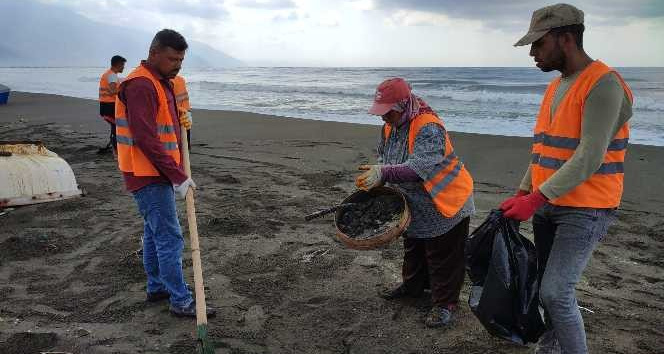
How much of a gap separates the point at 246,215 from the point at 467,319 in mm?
2813

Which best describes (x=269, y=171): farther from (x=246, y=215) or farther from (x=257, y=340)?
(x=257, y=340)

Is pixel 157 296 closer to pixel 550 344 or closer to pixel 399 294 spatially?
pixel 399 294

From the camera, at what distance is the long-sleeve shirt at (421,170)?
9.27 ft

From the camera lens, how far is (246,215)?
5426 mm

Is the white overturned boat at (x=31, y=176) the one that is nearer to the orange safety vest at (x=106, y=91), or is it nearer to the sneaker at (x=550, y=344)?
the orange safety vest at (x=106, y=91)

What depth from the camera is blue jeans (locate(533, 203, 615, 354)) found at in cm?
218

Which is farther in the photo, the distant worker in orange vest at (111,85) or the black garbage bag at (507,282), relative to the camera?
the distant worker in orange vest at (111,85)

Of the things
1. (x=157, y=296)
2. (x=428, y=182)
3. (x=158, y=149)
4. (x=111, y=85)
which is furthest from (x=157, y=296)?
(x=111, y=85)

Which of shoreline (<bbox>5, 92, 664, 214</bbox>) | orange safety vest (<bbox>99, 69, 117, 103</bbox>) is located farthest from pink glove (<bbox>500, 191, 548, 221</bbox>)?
orange safety vest (<bbox>99, 69, 117, 103</bbox>)

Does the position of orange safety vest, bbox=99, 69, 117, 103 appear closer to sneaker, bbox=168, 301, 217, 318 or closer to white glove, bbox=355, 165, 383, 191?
sneaker, bbox=168, 301, 217, 318

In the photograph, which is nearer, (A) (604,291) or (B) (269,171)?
(A) (604,291)

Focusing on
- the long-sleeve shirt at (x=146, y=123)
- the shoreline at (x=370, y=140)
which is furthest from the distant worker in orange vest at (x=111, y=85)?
the long-sleeve shirt at (x=146, y=123)

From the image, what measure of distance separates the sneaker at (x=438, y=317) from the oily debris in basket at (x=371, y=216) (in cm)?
67

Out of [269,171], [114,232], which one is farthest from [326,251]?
[269,171]
